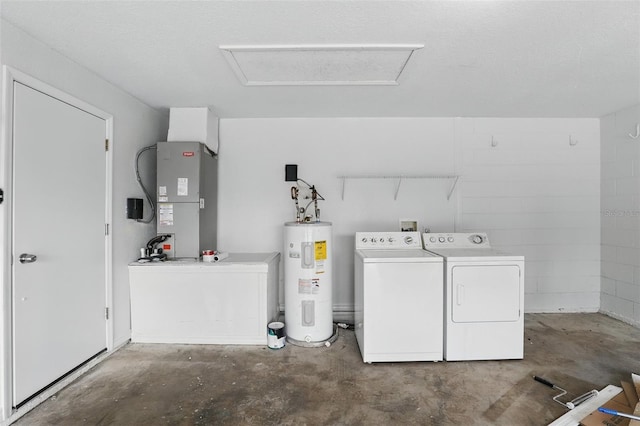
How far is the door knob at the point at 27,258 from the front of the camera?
1812 mm

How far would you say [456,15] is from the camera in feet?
5.35

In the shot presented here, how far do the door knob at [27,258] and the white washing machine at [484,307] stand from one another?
9.62 feet

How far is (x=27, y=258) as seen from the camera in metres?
1.84

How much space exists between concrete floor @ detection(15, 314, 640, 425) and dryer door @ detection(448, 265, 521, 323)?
0.41m

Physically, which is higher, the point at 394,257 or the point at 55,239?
the point at 55,239

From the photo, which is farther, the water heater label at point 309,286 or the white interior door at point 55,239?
the water heater label at point 309,286

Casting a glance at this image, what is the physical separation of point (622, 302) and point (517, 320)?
1933 millimetres

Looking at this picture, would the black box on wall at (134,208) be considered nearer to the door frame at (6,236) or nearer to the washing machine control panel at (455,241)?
the door frame at (6,236)

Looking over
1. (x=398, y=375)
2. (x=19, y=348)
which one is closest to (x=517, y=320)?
(x=398, y=375)

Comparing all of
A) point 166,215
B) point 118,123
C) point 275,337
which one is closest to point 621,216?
point 275,337

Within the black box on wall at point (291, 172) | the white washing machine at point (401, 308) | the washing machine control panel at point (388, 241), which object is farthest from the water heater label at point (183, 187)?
the white washing machine at point (401, 308)

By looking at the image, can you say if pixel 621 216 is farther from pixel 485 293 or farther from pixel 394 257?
pixel 394 257

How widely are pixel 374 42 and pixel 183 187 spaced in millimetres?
2171

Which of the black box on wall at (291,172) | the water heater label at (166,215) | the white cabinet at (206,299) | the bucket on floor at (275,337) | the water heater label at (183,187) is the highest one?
the black box on wall at (291,172)
